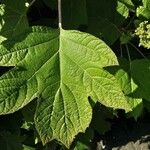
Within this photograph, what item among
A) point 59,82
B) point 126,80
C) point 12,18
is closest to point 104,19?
point 126,80

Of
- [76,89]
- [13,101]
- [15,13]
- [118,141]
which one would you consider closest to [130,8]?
[15,13]

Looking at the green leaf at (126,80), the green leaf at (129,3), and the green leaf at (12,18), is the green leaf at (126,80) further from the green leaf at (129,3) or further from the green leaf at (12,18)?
the green leaf at (12,18)

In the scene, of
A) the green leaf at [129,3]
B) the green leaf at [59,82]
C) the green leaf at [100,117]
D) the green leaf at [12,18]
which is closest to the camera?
the green leaf at [59,82]

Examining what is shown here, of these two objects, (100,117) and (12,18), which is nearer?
(12,18)

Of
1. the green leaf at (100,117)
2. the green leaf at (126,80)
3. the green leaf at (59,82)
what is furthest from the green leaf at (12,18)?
the green leaf at (100,117)

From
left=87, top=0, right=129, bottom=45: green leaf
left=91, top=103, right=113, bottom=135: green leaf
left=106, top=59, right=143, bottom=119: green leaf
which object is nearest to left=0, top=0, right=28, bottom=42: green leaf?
left=87, top=0, right=129, bottom=45: green leaf

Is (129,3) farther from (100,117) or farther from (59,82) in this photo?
(100,117)
